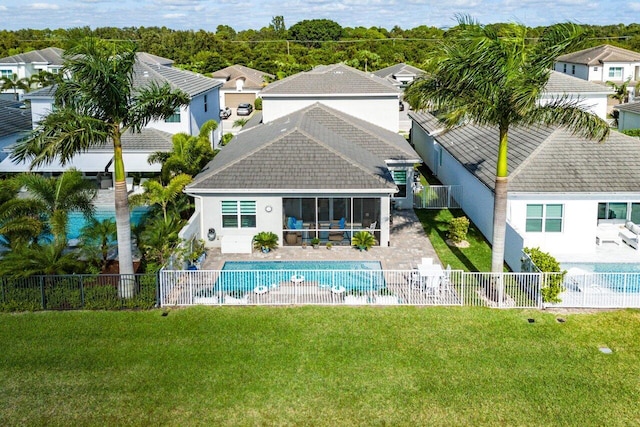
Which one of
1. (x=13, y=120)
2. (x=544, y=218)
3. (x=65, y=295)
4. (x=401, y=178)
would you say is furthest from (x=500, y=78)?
(x=13, y=120)

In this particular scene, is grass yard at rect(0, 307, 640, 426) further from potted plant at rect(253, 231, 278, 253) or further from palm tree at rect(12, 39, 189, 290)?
potted plant at rect(253, 231, 278, 253)

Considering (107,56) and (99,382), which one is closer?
(99,382)

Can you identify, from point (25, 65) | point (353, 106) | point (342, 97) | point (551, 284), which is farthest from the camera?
point (25, 65)

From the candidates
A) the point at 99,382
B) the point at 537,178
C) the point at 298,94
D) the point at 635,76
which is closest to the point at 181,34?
the point at 635,76

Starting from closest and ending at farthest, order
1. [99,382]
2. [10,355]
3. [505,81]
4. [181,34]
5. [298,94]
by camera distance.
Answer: [99,382], [10,355], [505,81], [298,94], [181,34]

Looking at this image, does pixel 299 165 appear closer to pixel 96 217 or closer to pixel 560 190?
pixel 560 190

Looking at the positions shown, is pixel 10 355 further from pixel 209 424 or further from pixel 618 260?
pixel 618 260
